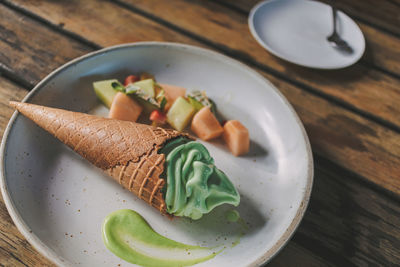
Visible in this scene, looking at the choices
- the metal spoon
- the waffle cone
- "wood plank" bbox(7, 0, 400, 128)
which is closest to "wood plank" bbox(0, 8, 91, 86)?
"wood plank" bbox(7, 0, 400, 128)

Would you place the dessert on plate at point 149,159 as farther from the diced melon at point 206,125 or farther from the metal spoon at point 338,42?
the metal spoon at point 338,42

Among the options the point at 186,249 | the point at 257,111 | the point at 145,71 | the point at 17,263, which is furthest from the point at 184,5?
the point at 17,263

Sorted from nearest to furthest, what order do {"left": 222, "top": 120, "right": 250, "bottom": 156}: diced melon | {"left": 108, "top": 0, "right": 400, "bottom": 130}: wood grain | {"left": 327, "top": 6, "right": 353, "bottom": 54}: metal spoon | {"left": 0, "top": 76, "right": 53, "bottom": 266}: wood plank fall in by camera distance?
{"left": 0, "top": 76, "right": 53, "bottom": 266}: wood plank < {"left": 222, "top": 120, "right": 250, "bottom": 156}: diced melon < {"left": 108, "top": 0, "right": 400, "bottom": 130}: wood grain < {"left": 327, "top": 6, "right": 353, "bottom": 54}: metal spoon

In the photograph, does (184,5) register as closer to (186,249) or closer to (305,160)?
(305,160)

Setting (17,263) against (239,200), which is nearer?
(17,263)

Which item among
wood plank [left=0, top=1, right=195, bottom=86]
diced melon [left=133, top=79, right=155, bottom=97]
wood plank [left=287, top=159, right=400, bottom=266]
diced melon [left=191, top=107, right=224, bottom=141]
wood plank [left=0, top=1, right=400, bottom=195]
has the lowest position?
wood plank [left=287, top=159, right=400, bottom=266]

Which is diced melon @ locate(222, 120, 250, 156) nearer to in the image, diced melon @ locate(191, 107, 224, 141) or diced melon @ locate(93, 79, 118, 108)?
diced melon @ locate(191, 107, 224, 141)

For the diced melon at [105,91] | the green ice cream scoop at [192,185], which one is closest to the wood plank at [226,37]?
the diced melon at [105,91]

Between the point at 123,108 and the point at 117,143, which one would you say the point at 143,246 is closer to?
the point at 117,143
